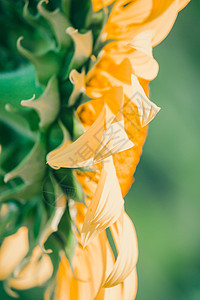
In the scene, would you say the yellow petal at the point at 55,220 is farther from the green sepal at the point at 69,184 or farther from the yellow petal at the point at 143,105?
the yellow petal at the point at 143,105

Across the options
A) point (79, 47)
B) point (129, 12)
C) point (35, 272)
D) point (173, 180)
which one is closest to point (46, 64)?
point (79, 47)

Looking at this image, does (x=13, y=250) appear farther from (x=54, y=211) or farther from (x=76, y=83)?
(x=76, y=83)

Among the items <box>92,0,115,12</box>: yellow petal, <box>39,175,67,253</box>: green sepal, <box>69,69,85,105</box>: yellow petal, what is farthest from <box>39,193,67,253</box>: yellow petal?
<box>92,0,115,12</box>: yellow petal

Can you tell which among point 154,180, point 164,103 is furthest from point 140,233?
point 164,103

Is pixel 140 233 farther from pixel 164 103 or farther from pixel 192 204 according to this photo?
pixel 164 103

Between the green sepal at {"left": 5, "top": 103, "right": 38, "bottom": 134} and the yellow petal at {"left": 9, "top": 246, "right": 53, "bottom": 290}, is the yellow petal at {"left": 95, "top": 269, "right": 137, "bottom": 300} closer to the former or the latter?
the yellow petal at {"left": 9, "top": 246, "right": 53, "bottom": 290}
